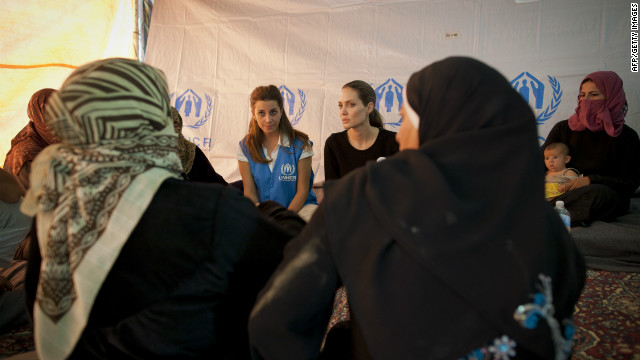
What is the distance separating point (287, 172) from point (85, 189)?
1813 mm

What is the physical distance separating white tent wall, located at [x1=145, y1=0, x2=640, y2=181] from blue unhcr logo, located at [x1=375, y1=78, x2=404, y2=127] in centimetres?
1

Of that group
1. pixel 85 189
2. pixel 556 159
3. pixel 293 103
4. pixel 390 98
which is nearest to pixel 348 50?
pixel 390 98

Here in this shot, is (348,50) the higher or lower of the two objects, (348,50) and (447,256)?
the higher

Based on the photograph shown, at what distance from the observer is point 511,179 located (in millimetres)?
738

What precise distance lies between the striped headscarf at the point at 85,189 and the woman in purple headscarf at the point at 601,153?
2.88m

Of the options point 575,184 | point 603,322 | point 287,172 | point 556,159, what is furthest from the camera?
point 556,159

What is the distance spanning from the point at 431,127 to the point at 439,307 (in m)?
0.41

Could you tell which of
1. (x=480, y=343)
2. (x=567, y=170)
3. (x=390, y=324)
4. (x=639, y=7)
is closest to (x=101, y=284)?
(x=390, y=324)

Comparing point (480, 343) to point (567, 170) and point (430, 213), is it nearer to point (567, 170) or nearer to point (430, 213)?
point (430, 213)

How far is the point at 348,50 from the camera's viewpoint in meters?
3.87

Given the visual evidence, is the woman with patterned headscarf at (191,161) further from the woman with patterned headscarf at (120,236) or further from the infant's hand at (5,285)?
the woman with patterned headscarf at (120,236)

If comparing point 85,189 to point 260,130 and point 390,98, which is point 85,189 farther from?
point 390,98

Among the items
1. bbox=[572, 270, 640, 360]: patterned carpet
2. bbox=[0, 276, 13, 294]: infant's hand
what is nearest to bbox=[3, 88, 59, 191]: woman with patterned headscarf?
bbox=[0, 276, 13, 294]: infant's hand

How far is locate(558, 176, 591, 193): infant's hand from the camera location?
9.33ft
